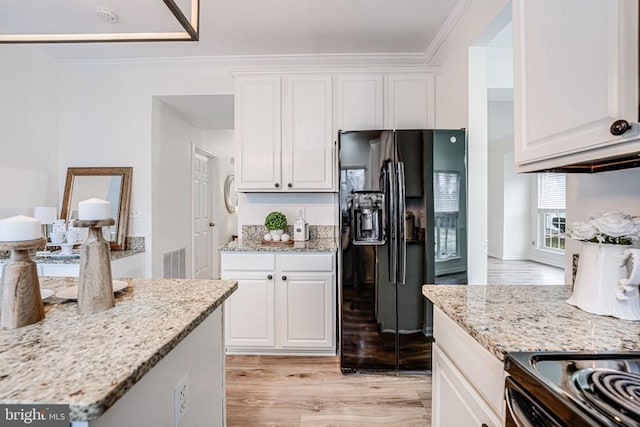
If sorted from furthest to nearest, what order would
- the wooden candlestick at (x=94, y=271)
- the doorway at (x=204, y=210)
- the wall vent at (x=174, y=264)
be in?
1. the doorway at (x=204, y=210)
2. the wall vent at (x=174, y=264)
3. the wooden candlestick at (x=94, y=271)

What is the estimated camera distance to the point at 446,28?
2.57 m

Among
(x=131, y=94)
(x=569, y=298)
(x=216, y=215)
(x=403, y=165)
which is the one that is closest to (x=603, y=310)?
(x=569, y=298)

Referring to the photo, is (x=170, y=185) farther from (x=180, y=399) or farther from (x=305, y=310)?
(x=180, y=399)

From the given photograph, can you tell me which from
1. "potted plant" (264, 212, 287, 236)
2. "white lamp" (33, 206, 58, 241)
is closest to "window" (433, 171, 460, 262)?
"potted plant" (264, 212, 287, 236)

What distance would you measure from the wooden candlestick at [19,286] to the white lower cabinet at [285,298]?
1770 millimetres

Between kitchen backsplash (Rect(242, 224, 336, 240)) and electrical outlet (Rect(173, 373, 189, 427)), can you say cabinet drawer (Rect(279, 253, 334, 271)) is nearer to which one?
kitchen backsplash (Rect(242, 224, 336, 240))

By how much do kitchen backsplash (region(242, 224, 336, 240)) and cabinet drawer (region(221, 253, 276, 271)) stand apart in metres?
0.64

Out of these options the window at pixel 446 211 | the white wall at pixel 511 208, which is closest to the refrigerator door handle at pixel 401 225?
the window at pixel 446 211

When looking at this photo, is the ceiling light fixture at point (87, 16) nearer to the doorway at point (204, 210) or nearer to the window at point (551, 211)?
the doorway at point (204, 210)

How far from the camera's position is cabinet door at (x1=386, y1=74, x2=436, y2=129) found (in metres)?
2.89

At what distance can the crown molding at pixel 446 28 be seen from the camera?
7.57 ft

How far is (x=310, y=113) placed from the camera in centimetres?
292

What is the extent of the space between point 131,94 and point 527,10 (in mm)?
3423

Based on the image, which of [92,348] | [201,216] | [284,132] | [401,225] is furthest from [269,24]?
[201,216]
